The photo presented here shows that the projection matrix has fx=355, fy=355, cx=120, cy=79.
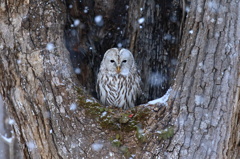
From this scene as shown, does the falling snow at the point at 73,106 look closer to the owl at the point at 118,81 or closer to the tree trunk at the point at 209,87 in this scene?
the tree trunk at the point at 209,87

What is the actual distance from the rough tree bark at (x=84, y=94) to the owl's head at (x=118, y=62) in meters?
0.89

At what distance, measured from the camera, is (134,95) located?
4.79 meters

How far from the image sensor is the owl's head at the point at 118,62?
444cm

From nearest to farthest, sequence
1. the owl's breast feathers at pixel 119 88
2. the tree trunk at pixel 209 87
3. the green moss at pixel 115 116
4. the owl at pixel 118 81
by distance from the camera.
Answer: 1. the tree trunk at pixel 209 87
2. the green moss at pixel 115 116
3. the owl at pixel 118 81
4. the owl's breast feathers at pixel 119 88

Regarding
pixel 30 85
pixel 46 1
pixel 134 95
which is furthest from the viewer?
pixel 134 95

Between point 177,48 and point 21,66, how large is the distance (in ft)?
6.49

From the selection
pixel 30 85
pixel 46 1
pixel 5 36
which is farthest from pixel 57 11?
pixel 30 85

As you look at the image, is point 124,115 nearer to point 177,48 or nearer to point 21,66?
point 21,66

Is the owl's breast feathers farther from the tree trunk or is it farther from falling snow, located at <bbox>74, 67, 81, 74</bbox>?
the tree trunk

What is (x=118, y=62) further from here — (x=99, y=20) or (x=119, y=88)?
(x=99, y=20)

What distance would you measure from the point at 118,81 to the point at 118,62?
30cm

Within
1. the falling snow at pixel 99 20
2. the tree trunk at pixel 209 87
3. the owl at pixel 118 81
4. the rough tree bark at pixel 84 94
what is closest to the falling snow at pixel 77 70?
the owl at pixel 118 81

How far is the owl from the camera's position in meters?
4.55

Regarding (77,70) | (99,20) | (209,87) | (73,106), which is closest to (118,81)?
(77,70)
